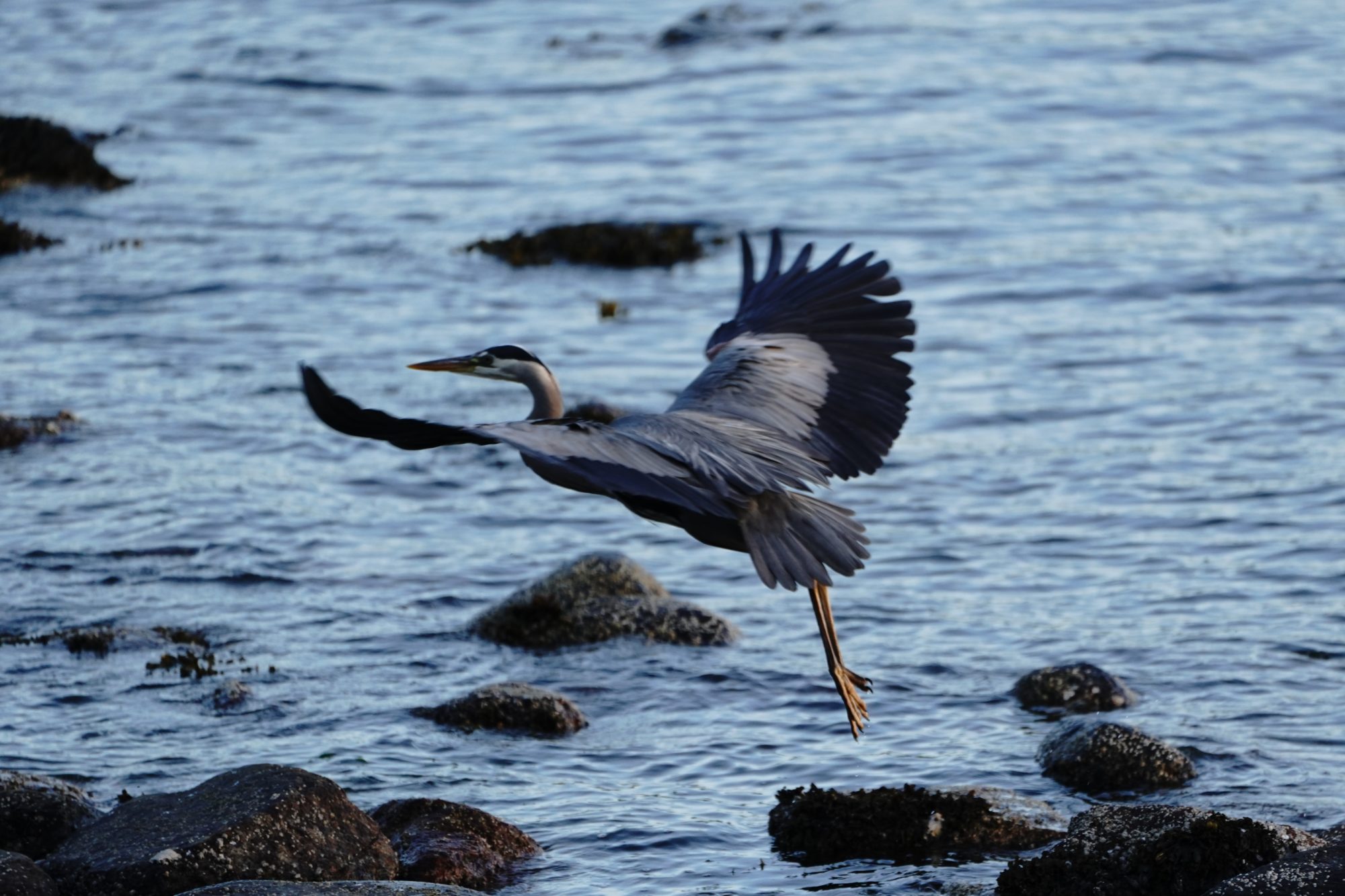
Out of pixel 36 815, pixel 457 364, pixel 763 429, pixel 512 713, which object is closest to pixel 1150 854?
pixel 763 429

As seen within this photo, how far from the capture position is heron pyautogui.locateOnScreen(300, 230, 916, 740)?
6309 millimetres

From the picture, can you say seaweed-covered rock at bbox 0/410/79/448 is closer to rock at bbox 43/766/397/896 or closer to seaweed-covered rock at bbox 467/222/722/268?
seaweed-covered rock at bbox 467/222/722/268

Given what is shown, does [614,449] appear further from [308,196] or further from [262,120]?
[262,120]

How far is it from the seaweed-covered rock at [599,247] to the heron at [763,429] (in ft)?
31.8

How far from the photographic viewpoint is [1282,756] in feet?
28.6

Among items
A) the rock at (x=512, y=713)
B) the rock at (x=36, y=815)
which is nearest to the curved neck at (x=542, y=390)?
the rock at (x=512, y=713)

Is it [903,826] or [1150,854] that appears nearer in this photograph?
[1150,854]

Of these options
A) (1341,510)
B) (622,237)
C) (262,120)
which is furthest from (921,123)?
(1341,510)

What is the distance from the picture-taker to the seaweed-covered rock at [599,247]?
1891 centimetres

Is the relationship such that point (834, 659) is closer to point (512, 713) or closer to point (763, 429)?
point (763, 429)

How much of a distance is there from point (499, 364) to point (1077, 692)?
3402mm

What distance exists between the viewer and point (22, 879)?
22.5 ft

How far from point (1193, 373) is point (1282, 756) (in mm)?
6589

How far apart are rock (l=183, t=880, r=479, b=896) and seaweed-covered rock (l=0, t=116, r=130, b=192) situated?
1672cm
